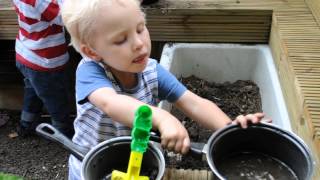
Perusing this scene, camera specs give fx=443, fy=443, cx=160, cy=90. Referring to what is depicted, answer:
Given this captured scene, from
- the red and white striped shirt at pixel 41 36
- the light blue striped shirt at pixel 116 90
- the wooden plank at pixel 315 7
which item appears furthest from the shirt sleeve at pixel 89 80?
the wooden plank at pixel 315 7

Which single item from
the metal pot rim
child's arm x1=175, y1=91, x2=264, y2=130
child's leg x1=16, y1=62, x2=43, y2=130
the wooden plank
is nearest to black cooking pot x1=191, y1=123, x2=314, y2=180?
the metal pot rim

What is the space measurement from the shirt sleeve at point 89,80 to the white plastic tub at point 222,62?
3.09 ft

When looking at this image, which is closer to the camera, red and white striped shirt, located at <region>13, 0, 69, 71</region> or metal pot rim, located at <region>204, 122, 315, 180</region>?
metal pot rim, located at <region>204, 122, 315, 180</region>

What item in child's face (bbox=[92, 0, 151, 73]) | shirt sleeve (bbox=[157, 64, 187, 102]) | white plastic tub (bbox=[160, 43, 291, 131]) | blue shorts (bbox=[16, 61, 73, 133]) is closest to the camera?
child's face (bbox=[92, 0, 151, 73])

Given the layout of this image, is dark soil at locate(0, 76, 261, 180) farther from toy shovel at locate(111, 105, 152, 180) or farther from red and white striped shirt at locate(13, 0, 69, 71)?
toy shovel at locate(111, 105, 152, 180)

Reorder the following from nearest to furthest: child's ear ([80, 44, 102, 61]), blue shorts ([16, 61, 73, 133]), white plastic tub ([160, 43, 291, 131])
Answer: child's ear ([80, 44, 102, 61])
white plastic tub ([160, 43, 291, 131])
blue shorts ([16, 61, 73, 133])

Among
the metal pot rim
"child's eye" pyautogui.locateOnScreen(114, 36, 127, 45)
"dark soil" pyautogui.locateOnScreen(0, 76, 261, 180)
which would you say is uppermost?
"child's eye" pyautogui.locateOnScreen(114, 36, 127, 45)

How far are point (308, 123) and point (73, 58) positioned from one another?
6.12 ft

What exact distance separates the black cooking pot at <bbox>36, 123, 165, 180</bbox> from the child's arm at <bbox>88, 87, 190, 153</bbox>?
49 millimetres

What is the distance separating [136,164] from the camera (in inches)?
35.0

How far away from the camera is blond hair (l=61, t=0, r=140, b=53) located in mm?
1224

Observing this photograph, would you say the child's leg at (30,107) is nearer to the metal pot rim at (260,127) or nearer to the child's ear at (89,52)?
the child's ear at (89,52)

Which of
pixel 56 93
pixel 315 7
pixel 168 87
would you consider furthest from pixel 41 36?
pixel 315 7

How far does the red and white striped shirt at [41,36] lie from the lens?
2424 mm
